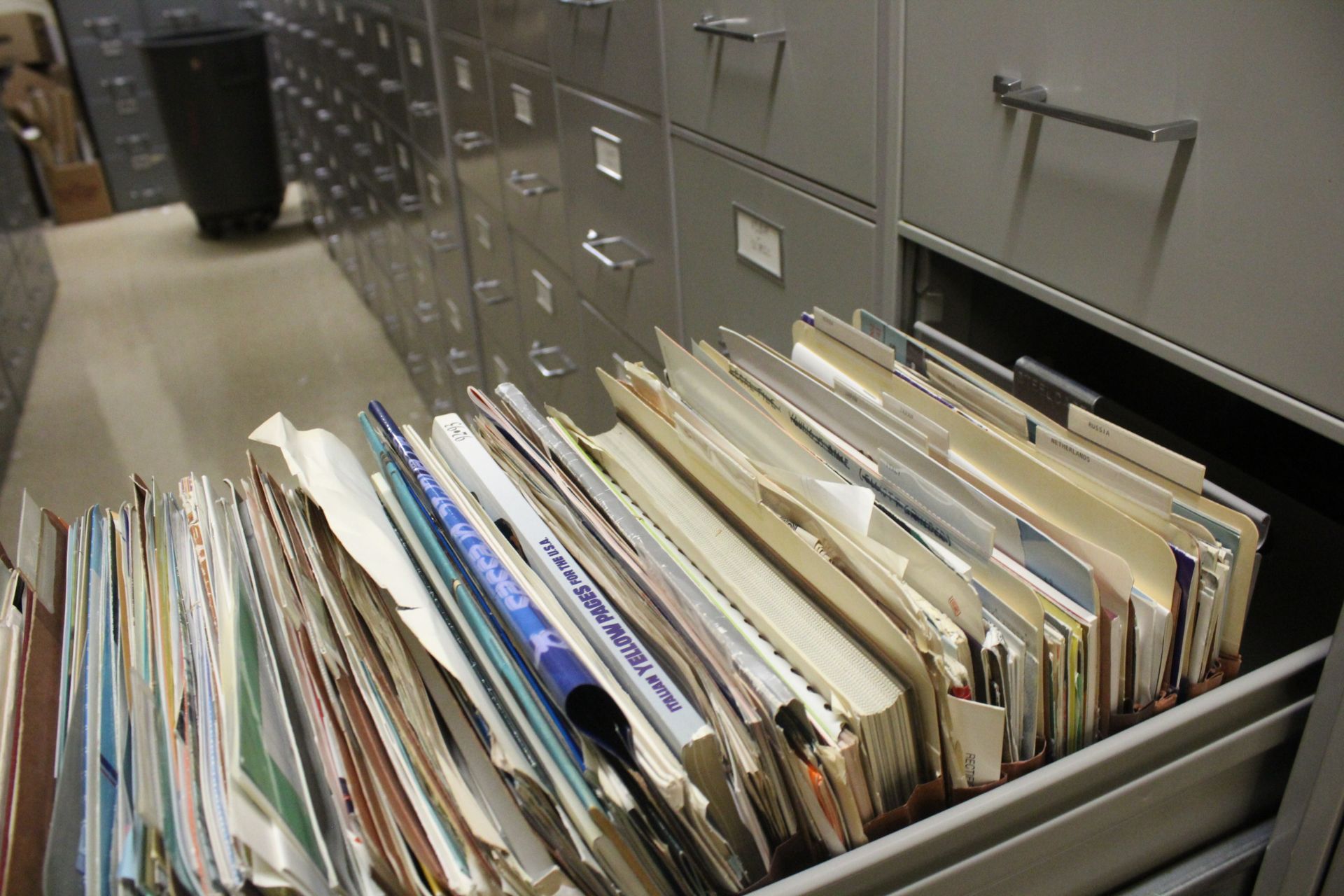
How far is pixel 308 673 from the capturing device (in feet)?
1.84

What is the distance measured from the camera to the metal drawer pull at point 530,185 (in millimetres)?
1890

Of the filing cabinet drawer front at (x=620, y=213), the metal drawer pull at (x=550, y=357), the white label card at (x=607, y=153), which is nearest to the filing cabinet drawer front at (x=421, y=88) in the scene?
the metal drawer pull at (x=550, y=357)

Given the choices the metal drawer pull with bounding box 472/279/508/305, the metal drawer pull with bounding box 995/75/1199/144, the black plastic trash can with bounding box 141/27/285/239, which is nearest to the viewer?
the metal drawer pull with bounding box 995/75/1199/144

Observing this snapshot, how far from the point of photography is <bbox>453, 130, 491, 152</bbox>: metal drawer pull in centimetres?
219

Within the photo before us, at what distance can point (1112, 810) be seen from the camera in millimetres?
585

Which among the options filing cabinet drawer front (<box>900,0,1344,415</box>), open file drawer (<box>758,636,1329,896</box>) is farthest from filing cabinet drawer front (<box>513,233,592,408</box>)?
open file drawer (<box>758,636,1329,896</box>)

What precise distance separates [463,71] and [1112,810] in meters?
2.02

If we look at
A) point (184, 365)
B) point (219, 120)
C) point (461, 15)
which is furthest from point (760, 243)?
point (219, 120)

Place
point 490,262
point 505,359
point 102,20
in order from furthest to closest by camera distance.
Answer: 1. point 102,20
2. point 505,359
3. point 490,262

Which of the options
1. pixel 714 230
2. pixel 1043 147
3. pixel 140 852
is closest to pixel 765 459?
pixel 1043 147

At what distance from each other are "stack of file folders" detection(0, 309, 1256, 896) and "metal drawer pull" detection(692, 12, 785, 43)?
450 millimetres

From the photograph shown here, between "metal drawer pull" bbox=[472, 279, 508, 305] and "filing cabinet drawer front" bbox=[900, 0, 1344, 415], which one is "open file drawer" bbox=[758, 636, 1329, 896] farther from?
"metal drawer pull" bbox=[472, 279, 508, 305]

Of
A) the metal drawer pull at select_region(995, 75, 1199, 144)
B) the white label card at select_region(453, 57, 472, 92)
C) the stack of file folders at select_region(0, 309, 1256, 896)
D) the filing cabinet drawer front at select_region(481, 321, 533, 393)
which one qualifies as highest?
the metal drawer pull at select_region(995, 75, 1199, 144)

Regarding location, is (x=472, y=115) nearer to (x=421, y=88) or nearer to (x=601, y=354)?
(x=421, y=88)
